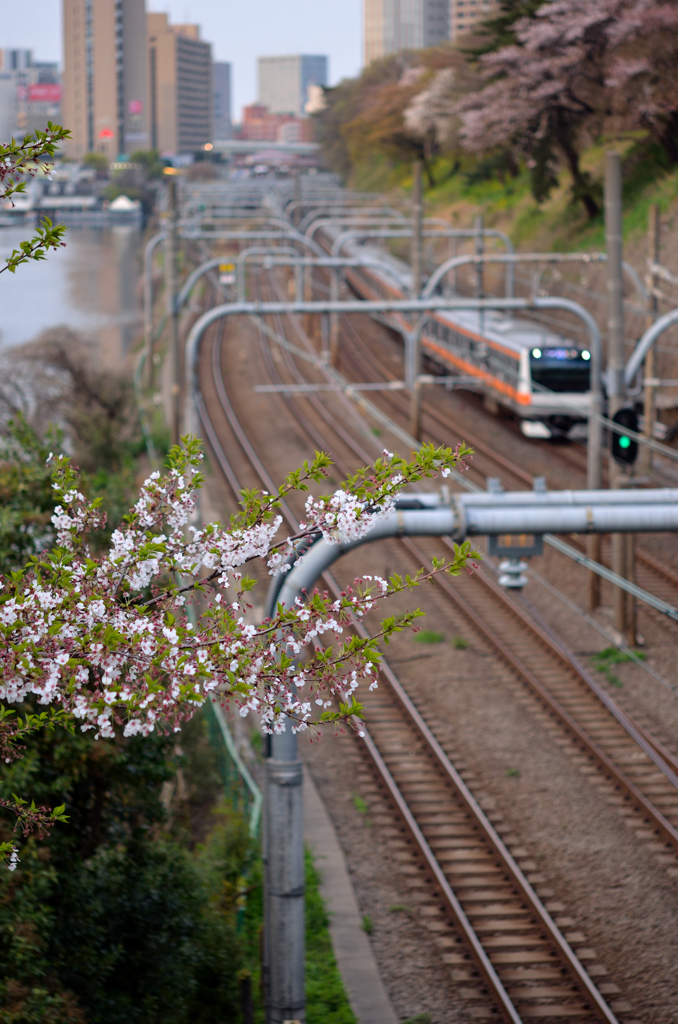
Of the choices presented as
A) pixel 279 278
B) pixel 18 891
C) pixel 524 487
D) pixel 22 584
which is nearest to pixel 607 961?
pixel 18 891

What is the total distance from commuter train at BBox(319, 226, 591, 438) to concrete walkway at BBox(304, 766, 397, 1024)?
12427mm

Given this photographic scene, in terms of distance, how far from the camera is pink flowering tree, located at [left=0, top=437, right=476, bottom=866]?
468cm

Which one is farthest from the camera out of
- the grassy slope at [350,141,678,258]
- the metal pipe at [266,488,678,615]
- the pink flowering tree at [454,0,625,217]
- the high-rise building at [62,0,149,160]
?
the high-rise building at [62,0,149,160]

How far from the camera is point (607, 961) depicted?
1038 centimetres

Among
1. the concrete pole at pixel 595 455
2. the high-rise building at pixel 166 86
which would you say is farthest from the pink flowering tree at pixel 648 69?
the high-rise building at pixel 166 86

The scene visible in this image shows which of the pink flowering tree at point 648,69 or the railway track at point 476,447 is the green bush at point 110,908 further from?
the pink flowering tree at point 648,69

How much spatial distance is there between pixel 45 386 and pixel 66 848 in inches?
1262

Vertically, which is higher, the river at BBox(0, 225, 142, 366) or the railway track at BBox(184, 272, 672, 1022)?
the river at BBox(0, 225, 142, 366)

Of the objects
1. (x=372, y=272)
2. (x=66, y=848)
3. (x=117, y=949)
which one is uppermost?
(x=372, y=272)

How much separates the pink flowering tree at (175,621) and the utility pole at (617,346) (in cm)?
1223

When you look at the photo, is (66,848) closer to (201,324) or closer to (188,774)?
(188,774)

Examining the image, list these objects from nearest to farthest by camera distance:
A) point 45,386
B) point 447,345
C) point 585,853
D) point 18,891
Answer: point 18,891 → point 585,853 → point 447,345 → point 45,386

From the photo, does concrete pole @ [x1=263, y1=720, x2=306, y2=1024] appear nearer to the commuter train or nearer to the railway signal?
the railway signal

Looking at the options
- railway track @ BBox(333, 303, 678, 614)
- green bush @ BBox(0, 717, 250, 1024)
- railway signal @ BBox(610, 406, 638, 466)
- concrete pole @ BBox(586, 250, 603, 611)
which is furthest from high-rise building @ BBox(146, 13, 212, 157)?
green bush @ BBox(0, 717, 250, 1024)
